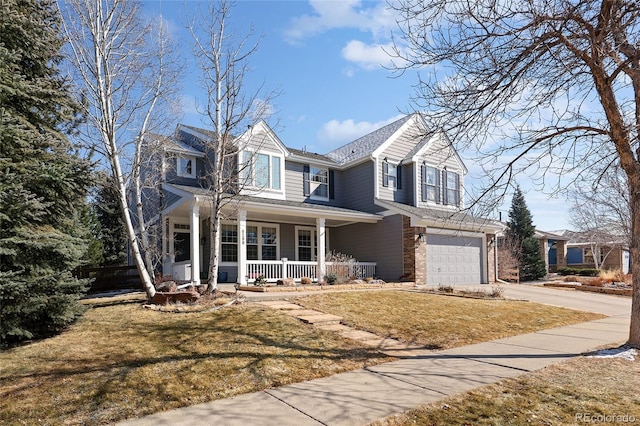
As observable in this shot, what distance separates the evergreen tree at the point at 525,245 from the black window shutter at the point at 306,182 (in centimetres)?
1535

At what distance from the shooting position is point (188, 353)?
617cm

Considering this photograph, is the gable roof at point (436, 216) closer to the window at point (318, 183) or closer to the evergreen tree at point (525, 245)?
the window at point (318, 183)

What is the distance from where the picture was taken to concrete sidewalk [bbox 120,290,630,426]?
4129 millimetres

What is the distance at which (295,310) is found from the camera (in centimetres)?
947

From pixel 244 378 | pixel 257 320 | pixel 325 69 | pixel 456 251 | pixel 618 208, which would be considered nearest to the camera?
pixel 244 378

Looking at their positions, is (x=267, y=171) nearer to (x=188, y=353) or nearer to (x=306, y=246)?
(x=306, y=246)

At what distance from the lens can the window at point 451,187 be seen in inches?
832

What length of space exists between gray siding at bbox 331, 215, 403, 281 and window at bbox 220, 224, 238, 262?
541cm

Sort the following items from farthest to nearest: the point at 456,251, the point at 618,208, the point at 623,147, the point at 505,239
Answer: the point at 505,239 → the point at 618,208 → the point at 456,251 → the point at 623,147

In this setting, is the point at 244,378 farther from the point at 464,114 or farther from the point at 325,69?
the point at 325,69

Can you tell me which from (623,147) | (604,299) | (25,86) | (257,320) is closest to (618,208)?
(604,299)

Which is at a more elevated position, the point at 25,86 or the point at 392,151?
the point at 392,151

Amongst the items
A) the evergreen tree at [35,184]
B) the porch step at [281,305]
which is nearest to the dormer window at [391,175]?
the porch step at [281,305]

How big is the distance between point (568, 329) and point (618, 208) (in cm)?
1865
